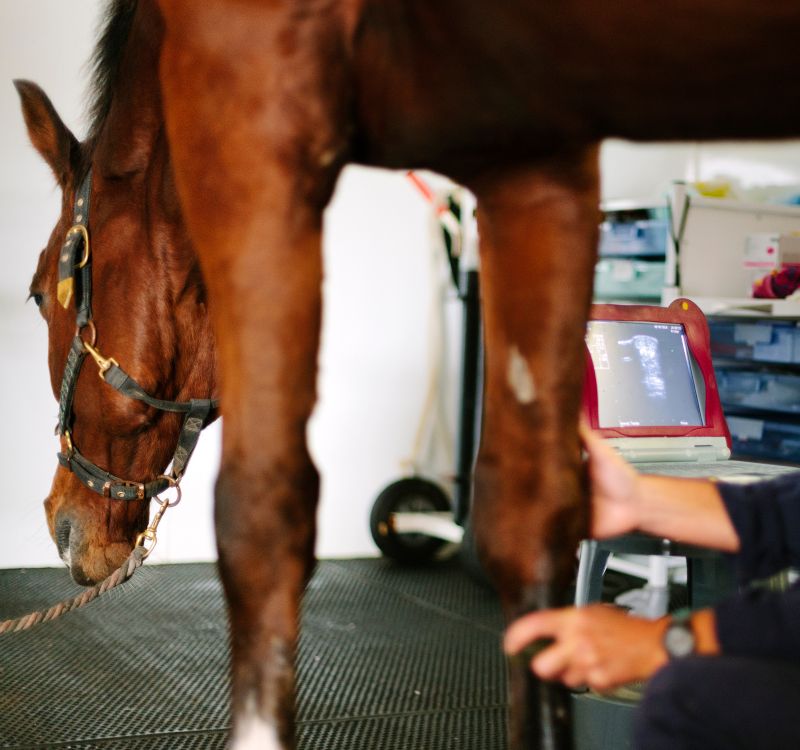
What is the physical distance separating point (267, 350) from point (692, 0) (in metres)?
0.29

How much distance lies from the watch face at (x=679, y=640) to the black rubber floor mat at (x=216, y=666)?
1.02 metres

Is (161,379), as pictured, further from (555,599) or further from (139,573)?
(139,573)

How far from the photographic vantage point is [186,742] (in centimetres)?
148

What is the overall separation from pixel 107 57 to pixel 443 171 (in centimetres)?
62

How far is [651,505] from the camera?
2.38ft

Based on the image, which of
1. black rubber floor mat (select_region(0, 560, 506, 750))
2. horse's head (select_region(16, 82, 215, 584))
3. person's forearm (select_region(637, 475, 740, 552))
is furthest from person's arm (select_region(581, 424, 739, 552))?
black rubber floor mat (select_region(0, 560, 506, 750))

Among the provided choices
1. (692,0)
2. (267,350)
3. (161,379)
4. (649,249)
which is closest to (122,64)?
(161,379)

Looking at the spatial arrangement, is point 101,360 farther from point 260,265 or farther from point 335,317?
point 335,317

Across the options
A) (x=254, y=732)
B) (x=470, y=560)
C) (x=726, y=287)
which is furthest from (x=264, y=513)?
(x=726, y=287)

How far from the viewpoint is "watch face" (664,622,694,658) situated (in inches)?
22.4

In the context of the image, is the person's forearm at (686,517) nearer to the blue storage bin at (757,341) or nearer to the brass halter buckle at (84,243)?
the brass halter buckle at (84,243)

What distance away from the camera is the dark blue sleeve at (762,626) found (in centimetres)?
55

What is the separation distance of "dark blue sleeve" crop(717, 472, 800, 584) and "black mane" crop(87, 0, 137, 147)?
789 millimetres

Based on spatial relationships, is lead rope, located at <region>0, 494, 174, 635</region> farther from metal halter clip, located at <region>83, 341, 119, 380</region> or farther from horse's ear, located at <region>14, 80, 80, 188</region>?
horse's ear, located at <region>14, 80, 80, 188</region>
